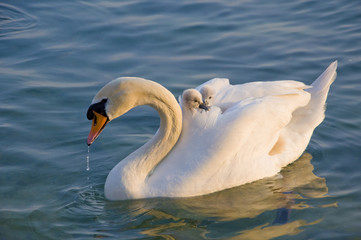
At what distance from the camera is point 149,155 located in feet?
22.3

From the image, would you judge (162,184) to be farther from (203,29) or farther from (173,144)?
(203,29)

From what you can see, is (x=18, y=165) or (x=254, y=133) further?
(x=18, y=165)

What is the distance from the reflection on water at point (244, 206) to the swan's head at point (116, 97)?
3.02 feet

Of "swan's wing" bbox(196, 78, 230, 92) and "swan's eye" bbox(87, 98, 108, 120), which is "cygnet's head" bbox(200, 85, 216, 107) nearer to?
"swan's wing" bbox(196, 78, 230, 92)

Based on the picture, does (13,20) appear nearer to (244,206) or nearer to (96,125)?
(96,125)

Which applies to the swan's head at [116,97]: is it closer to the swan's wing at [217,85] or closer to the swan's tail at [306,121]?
the swan's wing at [217,85]

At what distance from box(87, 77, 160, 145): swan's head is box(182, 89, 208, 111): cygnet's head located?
0.39m

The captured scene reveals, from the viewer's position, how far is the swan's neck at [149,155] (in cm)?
656

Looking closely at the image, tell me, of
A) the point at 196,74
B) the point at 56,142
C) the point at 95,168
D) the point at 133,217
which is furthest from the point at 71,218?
the point at 196,74

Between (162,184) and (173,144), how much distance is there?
1.49 ft

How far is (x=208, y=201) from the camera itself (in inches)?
262

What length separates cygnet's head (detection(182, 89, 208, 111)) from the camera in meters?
6.69

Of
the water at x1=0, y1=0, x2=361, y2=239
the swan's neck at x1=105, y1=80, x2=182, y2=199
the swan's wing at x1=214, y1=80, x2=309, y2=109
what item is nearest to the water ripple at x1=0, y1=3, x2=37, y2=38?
the water at x1=0, y1=0, x2=361, y2=239

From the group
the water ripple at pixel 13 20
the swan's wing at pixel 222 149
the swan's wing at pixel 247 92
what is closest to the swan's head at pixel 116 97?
the swan's wing at pixel 222 149
